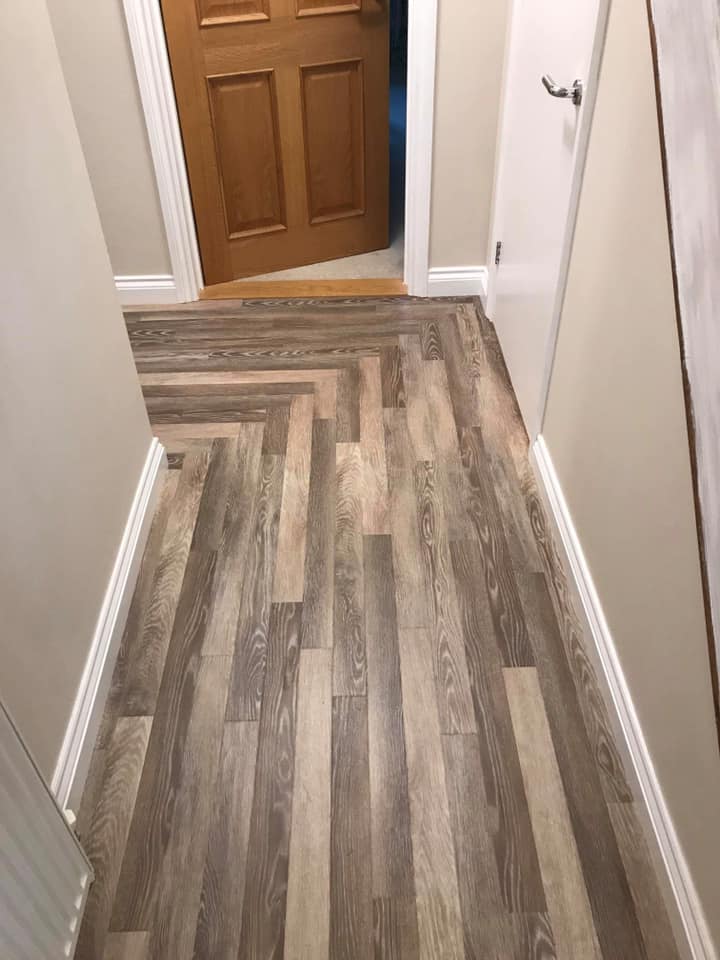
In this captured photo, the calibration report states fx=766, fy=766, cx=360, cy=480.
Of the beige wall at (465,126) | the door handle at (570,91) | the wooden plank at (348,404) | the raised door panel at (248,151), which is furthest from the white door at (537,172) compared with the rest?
the raised door panel at (248,151)

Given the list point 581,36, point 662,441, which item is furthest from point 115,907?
point 581,36

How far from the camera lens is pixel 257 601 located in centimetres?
191

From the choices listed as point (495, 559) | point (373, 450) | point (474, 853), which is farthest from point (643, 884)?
point (373, 450)

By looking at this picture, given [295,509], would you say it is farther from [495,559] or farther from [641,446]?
[641,446]

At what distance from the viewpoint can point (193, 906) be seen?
1.37m

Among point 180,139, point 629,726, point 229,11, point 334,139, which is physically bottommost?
point 629,726

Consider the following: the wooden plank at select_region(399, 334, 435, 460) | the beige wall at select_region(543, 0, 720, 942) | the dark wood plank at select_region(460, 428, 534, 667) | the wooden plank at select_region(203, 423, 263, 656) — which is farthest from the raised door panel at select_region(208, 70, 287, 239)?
the beige wall at select_region(543, 0, 720, 942)

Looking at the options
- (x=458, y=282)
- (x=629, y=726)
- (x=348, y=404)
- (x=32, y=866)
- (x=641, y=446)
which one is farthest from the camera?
(x=458, y=282)

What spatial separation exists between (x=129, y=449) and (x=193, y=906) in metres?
1.10

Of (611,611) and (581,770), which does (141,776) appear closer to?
(581,770)

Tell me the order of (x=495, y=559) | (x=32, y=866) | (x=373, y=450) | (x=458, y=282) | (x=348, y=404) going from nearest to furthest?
(x=32, y=866) → (x=495, y=559) → (x=373, y=450) → (x=348, y=404) → (x=458, y=282)

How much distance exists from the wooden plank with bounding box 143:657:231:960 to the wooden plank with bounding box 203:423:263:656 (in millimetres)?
73

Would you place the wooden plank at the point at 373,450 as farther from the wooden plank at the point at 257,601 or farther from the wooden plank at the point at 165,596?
the wooden plank at the point at 165,596

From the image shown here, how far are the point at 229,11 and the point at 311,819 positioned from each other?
2563 mm
